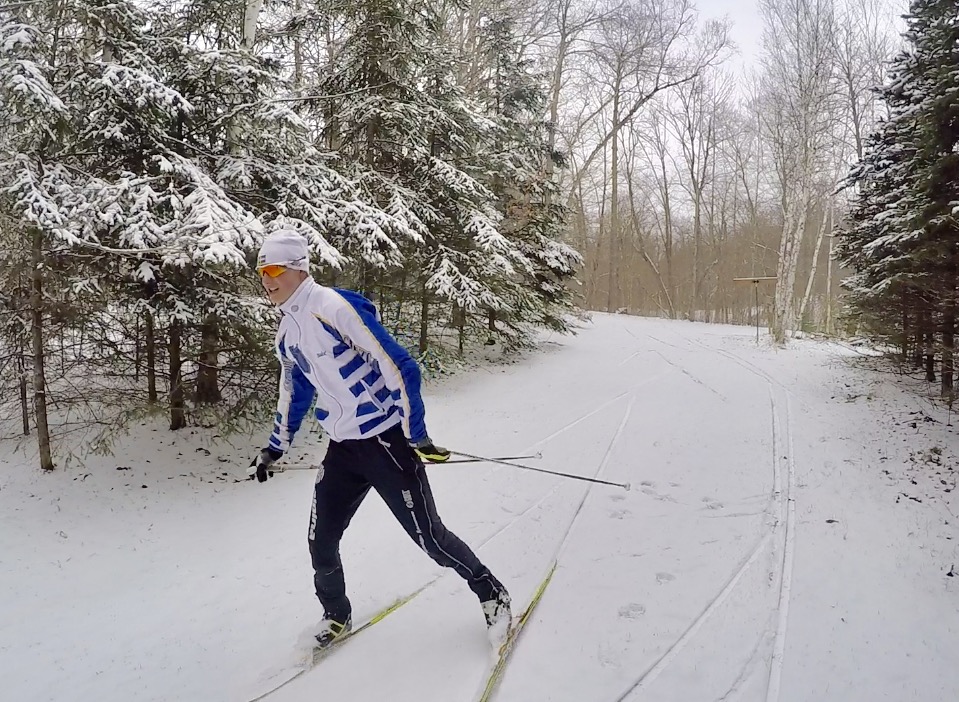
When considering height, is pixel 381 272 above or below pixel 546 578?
above

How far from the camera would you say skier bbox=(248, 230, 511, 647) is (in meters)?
2.81

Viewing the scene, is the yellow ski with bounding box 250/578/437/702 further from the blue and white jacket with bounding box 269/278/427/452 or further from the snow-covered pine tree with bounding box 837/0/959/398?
the snow-covered pine tree with bounding box 837/0/959/398

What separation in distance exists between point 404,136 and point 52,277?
641 centimetres

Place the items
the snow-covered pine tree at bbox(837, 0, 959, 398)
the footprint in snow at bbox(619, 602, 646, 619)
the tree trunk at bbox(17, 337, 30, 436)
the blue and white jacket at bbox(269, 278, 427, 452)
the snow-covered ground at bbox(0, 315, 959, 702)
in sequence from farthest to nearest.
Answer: the snow-covered pine tree at bbox(837, 0, 959, 398)
the tree trunk at bbox(17, 337, 30, 436)
the footprint in snow at bbox(619, 602, 646, 619)
the snow-covered ground at bbox(0, 315, 959, 702)
the blue and white jacket at bbox(269, 278, 427, 452)

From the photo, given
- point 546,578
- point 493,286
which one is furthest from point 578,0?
point 546,578

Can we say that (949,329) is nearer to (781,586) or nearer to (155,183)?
(781,586)

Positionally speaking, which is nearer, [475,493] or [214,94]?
[475,493]

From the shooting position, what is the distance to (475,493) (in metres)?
5.93

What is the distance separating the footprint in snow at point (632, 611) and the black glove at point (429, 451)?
5.55 ft

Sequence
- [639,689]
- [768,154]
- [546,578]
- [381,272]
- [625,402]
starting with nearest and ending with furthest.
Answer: [639,689] < [546,578] < [625,402] < [381,272] < [768,154]

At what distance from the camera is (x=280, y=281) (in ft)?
Result: 9.30

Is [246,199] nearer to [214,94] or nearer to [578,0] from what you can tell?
[214,94]

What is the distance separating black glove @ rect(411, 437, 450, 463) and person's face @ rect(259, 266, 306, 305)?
982mm

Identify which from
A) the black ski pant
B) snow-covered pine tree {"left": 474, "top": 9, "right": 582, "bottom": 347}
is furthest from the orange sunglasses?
snow-covered pine tree {"left": 474, "top": 9, "right": 582, "bottom": 347}
